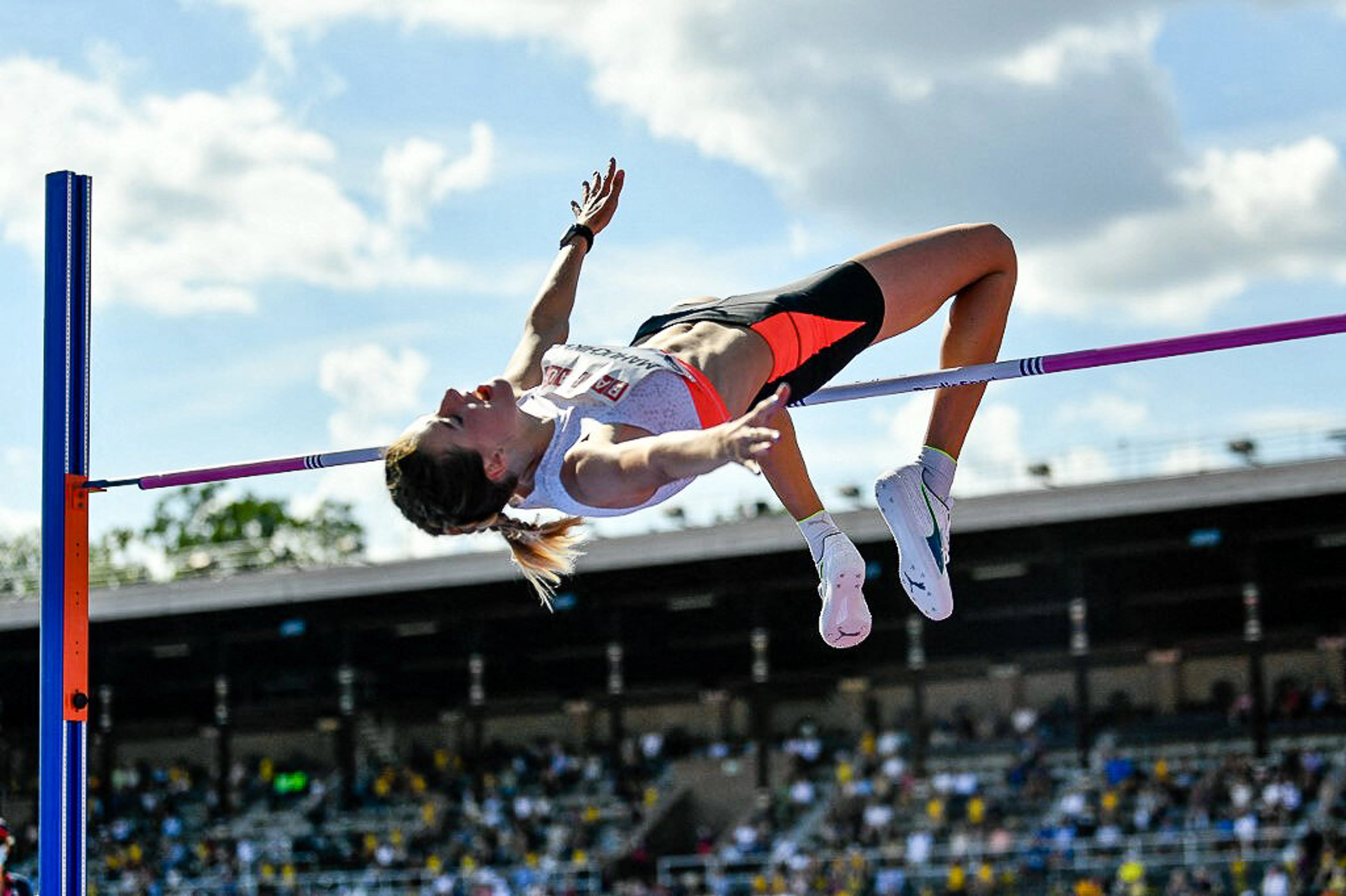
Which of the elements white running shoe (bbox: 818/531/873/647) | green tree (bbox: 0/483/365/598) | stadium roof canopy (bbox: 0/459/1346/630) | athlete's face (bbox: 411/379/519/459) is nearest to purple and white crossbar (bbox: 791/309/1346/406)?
white running shoe (bbox: 818/531/873/647)

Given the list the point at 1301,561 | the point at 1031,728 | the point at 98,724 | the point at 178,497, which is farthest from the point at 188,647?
the point at 178,497

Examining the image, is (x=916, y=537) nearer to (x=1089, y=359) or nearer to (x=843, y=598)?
(x=843, y=598)

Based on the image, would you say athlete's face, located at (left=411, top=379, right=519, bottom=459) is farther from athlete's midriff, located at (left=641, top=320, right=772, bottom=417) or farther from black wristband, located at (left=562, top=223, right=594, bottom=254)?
black wristband, located at (left=562, top=223, right=594, bottom=254)

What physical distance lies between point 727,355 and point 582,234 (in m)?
0.85

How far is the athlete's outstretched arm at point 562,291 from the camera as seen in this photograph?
417 centimetres

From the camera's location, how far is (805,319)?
4.05 meters

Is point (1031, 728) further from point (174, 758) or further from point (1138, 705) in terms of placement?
point (174, 758)

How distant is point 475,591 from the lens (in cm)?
2478

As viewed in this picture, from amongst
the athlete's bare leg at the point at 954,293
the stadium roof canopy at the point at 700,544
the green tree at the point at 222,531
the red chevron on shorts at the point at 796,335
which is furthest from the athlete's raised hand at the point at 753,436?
the green tree at the point at 222,531

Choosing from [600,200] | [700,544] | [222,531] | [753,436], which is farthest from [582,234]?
[222,531]

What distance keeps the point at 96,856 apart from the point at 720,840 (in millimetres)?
9840

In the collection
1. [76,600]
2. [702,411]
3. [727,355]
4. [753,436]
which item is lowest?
[753,436]

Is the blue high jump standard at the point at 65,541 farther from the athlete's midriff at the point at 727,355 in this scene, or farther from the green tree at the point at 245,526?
the green tree at the point at 245,526

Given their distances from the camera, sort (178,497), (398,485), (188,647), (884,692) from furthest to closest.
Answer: (178,497) < (188,647) < (884,692) < (398,485)
